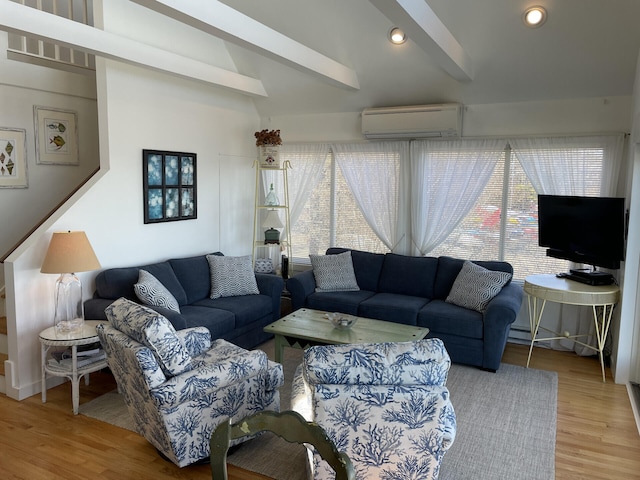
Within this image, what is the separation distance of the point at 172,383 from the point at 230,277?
2.44m

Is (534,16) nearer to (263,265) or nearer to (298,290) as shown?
(298,290)

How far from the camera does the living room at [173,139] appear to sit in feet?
12.8

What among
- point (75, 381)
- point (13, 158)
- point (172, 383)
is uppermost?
point (13, 158)

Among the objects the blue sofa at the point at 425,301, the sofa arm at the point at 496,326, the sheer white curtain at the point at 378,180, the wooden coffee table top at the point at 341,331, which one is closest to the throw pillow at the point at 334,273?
the blue sofa at the point at 425,301

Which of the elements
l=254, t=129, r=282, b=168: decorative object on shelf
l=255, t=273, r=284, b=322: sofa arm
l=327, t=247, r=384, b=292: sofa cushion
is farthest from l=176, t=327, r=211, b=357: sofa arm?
l=254, t=129, r=282, b=168: decorative object on shelf

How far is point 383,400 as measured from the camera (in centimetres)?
221

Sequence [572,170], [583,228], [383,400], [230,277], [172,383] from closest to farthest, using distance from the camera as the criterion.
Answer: [383,400] < [172,383] < [583,228] < [572,170] < [230,277]

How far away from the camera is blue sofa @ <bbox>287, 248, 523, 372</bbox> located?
4.33 meters

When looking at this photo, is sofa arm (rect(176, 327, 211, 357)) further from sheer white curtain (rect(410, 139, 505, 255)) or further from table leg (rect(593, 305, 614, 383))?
table leg (rect(593, 305, 614, 383))

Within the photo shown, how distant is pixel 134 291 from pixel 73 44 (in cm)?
194

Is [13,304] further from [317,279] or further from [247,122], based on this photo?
[247,122]

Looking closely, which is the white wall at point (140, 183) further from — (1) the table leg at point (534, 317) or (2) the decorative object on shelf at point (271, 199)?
(1) the table leg at point (534, 317)

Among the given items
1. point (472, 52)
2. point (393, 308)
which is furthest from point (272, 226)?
point (472, 52)

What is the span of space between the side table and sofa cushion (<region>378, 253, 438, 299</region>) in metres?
2.96
